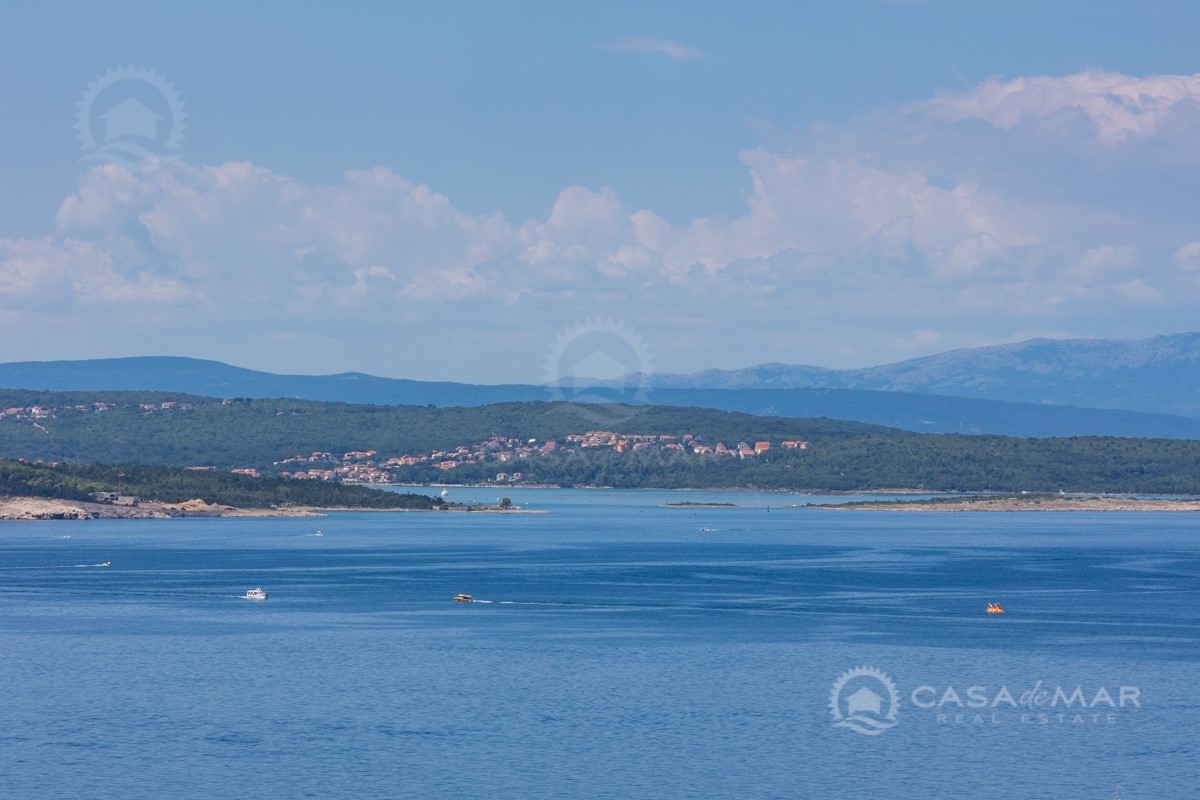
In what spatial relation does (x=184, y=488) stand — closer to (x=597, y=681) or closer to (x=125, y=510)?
(x=125, y=510)

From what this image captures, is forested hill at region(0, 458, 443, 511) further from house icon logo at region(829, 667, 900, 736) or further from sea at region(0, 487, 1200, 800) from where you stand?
house icon logo at region(829, 667, 900, 736)

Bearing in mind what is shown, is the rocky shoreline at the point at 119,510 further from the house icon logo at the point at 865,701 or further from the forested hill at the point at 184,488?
the house icon logo at the point at 865,701

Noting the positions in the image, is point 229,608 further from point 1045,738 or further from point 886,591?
point 1045,738

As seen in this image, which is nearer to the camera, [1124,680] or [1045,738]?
[1045,738]

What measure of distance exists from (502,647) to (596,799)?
24990 millimetres

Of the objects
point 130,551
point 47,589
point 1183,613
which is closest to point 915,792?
point 1183,613

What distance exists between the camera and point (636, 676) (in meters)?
55.2

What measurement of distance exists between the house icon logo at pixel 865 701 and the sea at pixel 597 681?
0.16m

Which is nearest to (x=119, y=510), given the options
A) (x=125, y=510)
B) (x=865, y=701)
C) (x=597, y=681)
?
(x=125, y=510)

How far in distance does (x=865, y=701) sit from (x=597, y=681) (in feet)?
31.4

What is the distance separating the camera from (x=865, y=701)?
165 feet

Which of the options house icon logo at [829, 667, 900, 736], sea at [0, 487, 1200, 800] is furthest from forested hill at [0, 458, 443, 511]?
house icon logo at [829, 667, 900, 736]

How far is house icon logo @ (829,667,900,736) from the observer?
46781 mm

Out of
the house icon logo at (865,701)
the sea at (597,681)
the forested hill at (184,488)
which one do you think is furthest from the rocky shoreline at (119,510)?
the house icon logo at (865,701)
